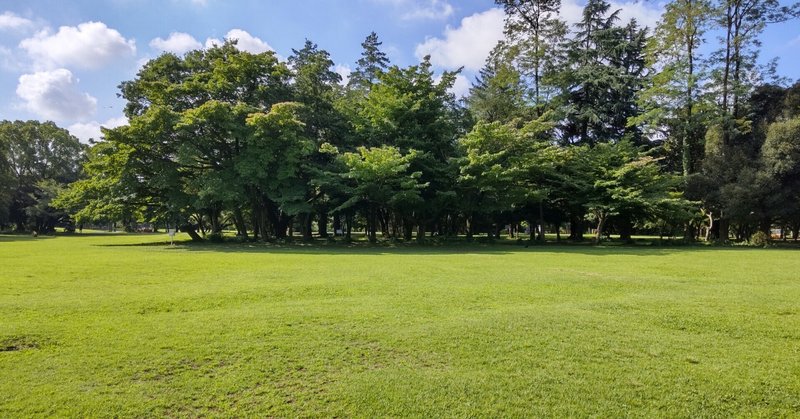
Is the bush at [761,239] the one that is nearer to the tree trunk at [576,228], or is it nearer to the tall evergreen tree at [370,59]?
the tree trunk at [576,228]

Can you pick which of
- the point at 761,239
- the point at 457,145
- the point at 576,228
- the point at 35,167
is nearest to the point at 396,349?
the point at 457,145

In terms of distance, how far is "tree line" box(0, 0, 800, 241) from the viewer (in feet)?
81.9

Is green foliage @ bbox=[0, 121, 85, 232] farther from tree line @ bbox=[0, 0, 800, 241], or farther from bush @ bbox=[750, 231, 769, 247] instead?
bush @ bbox=[750, 231, 769, 247]

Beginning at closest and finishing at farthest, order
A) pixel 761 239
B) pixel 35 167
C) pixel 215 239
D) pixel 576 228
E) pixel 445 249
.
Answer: pixel 445 249, pixel 761 239, pixel 215 239, pixel 576 228, pixel 35 167

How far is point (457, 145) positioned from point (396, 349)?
25570mm

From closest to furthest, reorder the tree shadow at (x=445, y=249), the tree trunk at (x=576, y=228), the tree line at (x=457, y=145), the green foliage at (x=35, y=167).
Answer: the tree shadow at (x=445, y=249) → the tree line at (x=457, y=145) → the tree trunk at (x=576, y=228) → the green foliage at (x=35, y=167)

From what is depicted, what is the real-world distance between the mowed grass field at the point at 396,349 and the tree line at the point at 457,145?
51.0 ft

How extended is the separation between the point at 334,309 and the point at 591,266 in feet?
33.3

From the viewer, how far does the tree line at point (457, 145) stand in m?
25.0

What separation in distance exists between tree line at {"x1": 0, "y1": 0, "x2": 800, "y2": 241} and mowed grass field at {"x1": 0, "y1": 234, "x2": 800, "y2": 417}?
15550mm

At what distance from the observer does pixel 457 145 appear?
2972 centimetres

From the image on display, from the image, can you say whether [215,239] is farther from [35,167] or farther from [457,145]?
[35,167]

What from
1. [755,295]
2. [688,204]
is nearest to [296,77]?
[688,204]

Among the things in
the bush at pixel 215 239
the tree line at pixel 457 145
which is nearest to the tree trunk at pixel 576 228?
the tree line at pixel 457 145
